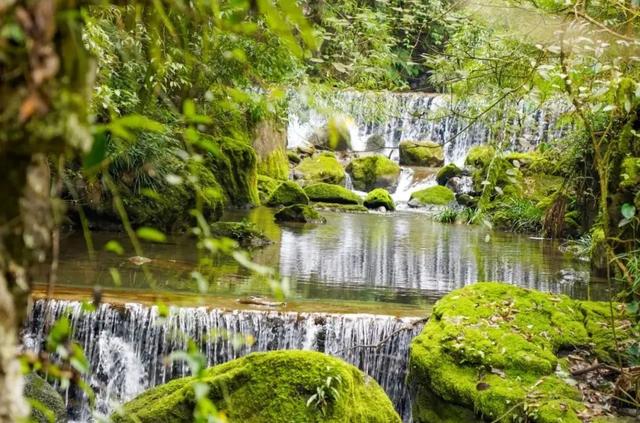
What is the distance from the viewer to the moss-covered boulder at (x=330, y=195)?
65.4ft

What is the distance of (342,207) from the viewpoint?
63.6 ft

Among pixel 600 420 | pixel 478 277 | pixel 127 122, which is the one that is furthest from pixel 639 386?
pixel 478 277

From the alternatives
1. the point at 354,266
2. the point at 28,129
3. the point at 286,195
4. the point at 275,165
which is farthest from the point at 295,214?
the point at 28,129

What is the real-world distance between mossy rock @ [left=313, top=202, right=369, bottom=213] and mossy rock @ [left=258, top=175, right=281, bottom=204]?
1348 mm

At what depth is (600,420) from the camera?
14.6 ft

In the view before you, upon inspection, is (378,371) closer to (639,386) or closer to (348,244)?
(639,386)

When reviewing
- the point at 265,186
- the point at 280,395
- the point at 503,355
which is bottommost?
the point at 280,395

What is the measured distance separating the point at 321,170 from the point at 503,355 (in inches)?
712

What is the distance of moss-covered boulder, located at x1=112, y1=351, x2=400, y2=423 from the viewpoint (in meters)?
4.25

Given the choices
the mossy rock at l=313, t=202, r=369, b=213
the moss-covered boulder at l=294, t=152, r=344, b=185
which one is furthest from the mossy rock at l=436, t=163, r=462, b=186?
the mossy rock at l=313, t=202, r=369, b=213

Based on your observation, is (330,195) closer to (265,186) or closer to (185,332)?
(265,186)

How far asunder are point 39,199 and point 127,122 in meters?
0.18

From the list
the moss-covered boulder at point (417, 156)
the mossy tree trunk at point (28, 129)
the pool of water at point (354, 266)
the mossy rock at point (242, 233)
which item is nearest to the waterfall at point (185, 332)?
→ the pool of water at point (354, 266)

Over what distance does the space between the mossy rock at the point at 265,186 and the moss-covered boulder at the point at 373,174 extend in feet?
10.6
